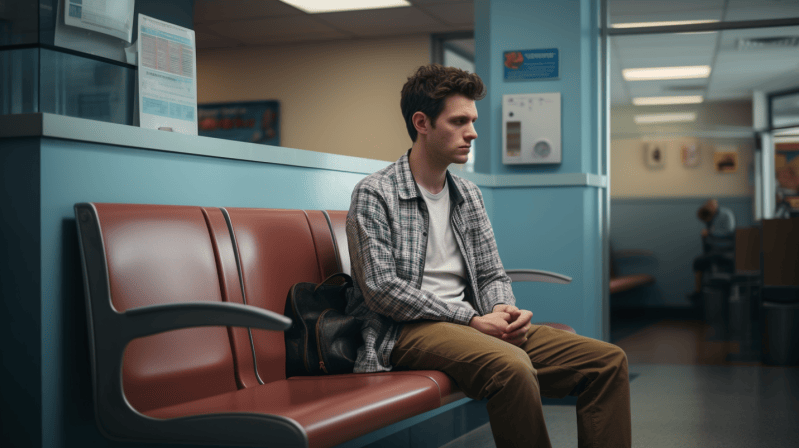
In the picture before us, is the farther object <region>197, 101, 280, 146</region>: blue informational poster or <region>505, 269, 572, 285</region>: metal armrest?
<region>197, 101, 280, 146</region>: blue informational poster

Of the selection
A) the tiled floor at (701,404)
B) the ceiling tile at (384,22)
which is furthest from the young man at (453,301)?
the ceiling tile at (384,22)

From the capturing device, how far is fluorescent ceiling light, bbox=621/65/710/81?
309 inches

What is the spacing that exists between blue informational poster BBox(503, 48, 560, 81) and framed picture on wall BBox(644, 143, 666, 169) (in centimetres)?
557

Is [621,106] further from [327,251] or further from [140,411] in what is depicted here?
[140,411]

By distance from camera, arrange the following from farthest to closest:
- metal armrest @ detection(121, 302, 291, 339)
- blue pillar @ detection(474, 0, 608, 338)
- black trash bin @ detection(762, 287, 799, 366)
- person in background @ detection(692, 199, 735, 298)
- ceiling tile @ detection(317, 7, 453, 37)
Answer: person in background @ detection(692, 199, 735, 298) → ceiling tile @ detection(317, 7, 453, 37) → black trash bin @ detection(762, 287, 799, 366) → blue pillar @ detection(474, 0, 608, 338) → metal armrest @ detection(121, 302, 291, 339)

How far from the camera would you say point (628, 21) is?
4762 millimetres

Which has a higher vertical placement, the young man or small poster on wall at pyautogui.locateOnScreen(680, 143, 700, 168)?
small poster on wall at pyautogui.locateOnScreen(680, 143, 700, 168)

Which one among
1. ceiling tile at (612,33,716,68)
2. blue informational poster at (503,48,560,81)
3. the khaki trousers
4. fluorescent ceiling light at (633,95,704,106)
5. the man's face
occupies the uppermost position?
ceiling tile at (612,33,716,68)

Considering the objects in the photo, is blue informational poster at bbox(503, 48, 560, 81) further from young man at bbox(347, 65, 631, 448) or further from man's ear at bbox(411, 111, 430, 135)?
man's ear at bbox(411, 111, 430, 135)

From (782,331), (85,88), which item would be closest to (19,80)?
(85,88)

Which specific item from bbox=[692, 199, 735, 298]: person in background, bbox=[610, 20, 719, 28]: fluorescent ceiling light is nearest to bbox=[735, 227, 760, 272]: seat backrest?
bbox=[692, 199, 735, 298]: person in background

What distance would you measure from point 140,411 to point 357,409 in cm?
48

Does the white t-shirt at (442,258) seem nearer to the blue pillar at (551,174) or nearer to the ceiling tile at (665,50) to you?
the blue pillar at (551,174)

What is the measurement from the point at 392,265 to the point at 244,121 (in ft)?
19.8
